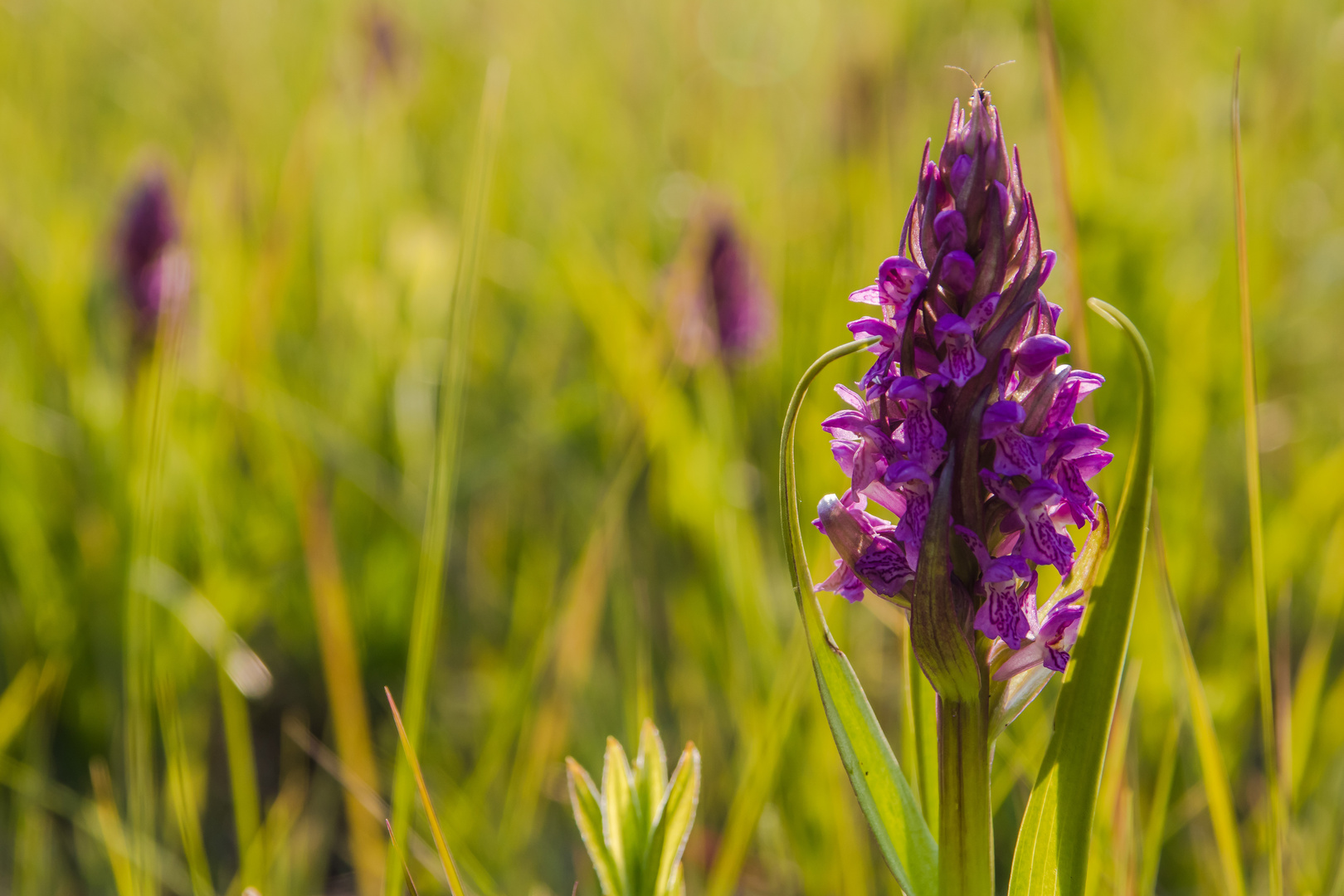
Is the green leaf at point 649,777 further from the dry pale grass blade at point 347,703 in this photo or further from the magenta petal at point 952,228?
the dry pale grass blade at point 347,703

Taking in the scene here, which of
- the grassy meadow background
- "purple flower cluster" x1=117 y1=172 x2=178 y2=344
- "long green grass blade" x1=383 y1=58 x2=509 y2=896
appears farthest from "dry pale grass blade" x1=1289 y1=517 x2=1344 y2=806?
"purple flower cluster" x1=117 y1=172 x2=178 y2=344

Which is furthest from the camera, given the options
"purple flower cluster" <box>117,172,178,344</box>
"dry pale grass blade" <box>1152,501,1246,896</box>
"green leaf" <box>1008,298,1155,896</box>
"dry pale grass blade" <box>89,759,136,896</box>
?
"purple flower cluster" <box>117,172,178,344</box>

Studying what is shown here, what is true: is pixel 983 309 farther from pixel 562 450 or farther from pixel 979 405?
pixel 562 450

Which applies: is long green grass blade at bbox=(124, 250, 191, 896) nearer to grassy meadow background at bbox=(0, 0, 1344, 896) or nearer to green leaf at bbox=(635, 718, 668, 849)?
grassy meadow background at bbox=(0, 0, 1344, 896)

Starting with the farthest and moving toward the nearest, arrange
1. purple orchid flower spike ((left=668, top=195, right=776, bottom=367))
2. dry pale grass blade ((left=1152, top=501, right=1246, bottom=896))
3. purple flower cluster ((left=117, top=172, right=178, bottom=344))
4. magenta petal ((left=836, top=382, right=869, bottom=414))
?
purple orchid flower spike ((left=668, top=195, right=776, bottom=367))
purple flower cluster ((left=117, top=172, right=178, bottom=344))
dry pale grass blade ((left=1152, top=501, right=1246, bottom=896))
magenta petal ((left=836, top=382, right=869, bottom=414))

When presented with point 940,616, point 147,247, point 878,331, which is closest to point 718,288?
point 147,247

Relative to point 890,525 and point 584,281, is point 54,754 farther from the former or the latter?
point 890,525
